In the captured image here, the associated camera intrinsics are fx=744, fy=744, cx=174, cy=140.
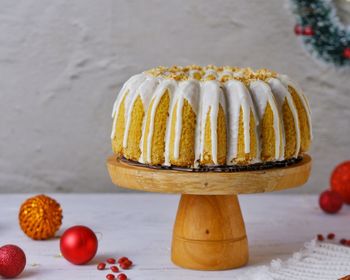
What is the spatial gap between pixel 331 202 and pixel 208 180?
645 millimetres

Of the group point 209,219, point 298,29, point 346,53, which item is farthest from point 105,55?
point 209,219

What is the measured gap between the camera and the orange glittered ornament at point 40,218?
1.58 meters

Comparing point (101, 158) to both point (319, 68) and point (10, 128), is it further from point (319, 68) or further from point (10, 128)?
point (319, 68)

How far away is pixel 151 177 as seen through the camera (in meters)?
1.30

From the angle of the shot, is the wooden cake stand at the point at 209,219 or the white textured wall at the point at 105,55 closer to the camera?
the wooden cake stand at the point at 209,219

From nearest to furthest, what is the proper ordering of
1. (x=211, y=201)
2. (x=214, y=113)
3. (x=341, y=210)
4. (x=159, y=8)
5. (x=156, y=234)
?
1. (x=214, y=113)
2. (x=211, y=201)
3. (x=156, y=234)
4. (x=341, y=210)
5. (x=159, y=8)

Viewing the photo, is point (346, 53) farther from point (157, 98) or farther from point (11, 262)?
point (11, 262)

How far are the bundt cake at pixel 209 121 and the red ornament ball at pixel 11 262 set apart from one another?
0.27 meters

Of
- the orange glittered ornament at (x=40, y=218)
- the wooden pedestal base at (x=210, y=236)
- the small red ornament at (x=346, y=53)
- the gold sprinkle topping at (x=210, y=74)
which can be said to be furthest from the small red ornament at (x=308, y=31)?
the orange glittered ornament at (x=40, y=218)

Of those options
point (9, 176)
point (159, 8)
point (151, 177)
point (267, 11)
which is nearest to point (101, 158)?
point (9, 176)

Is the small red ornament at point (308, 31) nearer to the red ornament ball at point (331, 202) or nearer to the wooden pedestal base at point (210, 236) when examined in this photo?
the red ornament ball at point (331, 202)

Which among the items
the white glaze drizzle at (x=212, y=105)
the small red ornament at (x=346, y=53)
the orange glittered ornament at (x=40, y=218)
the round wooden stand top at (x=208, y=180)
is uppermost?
the small red ornament at (x=346, y=53)

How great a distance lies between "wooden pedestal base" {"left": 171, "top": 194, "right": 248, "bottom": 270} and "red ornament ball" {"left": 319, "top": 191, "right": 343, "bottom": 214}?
47cm

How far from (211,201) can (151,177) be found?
16 cm
